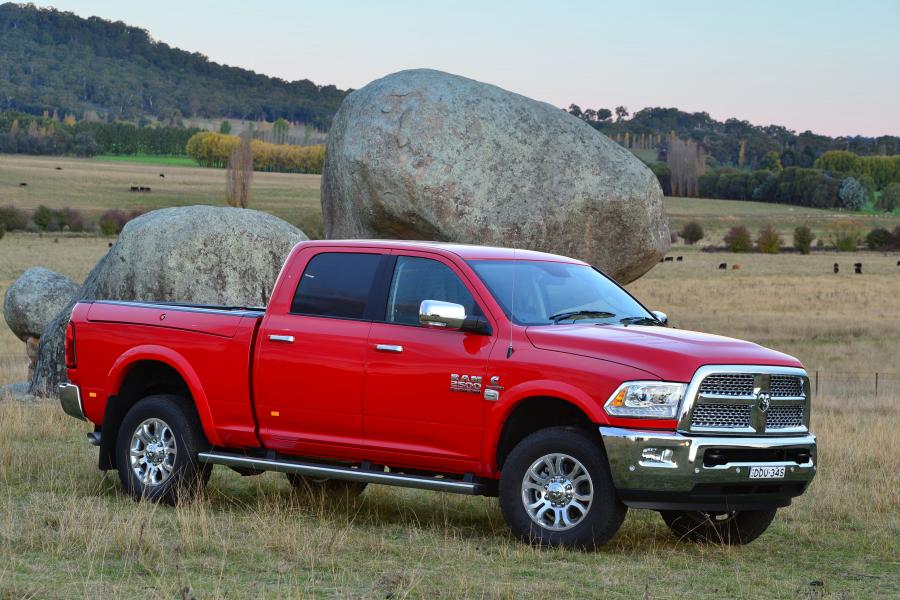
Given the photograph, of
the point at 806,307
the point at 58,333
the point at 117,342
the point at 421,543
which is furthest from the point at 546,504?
the point at 806,307

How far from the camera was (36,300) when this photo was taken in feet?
62.5

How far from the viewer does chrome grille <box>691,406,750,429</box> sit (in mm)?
8156

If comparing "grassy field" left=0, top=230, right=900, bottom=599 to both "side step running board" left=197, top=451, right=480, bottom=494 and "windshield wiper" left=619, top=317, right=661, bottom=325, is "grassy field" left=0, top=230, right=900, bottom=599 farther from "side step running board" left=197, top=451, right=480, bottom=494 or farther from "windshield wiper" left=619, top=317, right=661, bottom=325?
"windshield wiper" left=619, top=317, right=661, bottom=325

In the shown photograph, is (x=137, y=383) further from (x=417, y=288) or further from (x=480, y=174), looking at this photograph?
(x=480, y=174)

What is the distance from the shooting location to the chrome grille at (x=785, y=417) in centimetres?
848

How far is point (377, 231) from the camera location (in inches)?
669

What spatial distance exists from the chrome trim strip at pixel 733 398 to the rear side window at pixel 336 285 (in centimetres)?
237

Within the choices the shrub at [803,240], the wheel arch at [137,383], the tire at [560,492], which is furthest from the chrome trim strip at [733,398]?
the shrub at [803,240]

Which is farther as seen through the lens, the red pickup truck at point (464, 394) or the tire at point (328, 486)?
the tire at point (328, 486)

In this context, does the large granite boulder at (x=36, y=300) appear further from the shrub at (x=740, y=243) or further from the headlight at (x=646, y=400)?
the shrub at (x=740, y=243)

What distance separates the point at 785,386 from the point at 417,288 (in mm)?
2452

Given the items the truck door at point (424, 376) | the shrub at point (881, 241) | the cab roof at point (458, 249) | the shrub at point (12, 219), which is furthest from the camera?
the shrub at point (881, 241)

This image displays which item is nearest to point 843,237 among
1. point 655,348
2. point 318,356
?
point 318,356

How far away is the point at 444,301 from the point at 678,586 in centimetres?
242
